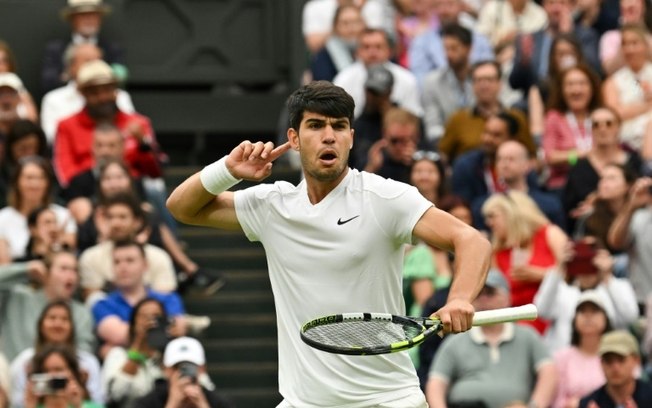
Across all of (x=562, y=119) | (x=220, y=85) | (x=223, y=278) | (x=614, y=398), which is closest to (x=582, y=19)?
(x=562, y=119)

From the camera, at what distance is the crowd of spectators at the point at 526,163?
1202 cm

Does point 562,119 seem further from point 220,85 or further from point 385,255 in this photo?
point 385,255

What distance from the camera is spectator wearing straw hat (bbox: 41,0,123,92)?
16.2 metres

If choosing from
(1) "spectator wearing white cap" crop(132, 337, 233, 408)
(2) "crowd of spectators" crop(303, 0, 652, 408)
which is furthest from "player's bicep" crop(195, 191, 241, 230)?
(2) "crowd of spectators" crop(303, 0, 652, 408)

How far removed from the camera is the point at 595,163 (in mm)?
14234

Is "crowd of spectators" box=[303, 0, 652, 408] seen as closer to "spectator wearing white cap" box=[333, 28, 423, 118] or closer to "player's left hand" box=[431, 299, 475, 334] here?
"spectator wearing white cap" box=[333, 28, 423, 118]

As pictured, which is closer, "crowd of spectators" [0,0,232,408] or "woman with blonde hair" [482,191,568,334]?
"crowd of spectators" [0,0,232,408]

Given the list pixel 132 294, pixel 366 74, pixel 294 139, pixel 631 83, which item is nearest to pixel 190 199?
pixel 294 139

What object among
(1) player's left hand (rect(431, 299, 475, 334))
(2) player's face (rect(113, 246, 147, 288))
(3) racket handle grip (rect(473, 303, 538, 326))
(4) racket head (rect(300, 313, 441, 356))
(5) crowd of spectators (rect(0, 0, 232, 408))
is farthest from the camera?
(2) player's face (rect(113, 246, 147, 288))

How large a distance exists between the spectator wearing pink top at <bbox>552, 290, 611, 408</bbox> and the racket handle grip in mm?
4940

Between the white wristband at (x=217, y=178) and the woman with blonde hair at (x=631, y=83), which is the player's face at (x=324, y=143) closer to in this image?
the white wristband at (x=217, y=178)

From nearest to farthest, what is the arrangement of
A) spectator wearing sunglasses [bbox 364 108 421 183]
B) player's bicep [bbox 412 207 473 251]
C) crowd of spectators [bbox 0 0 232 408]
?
player's bicep [bbox 412 207 473 251] < crowd of spectators [bbox 0 0 232 408] < spectator wearing sunglasses [bbox 364 108 421 183]

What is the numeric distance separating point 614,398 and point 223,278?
146 inches

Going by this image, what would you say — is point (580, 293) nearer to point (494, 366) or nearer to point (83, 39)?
point (494, 366)
